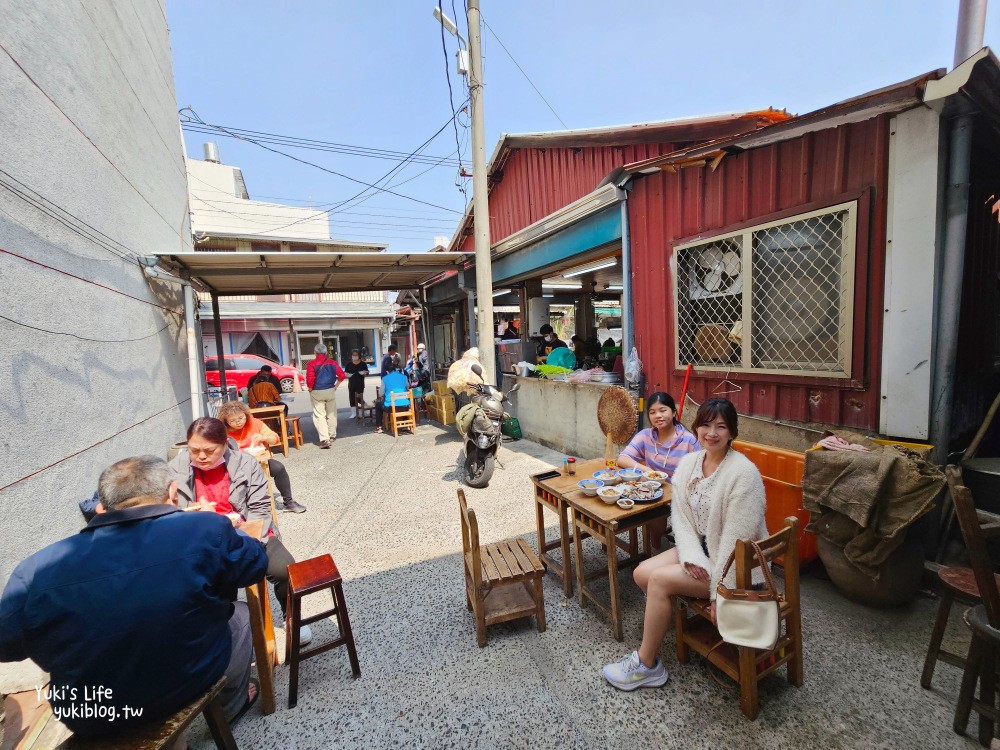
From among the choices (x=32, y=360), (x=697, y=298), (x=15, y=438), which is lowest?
(x=15, y=438)

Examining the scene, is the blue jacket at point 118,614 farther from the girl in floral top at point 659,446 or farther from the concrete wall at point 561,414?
the concrete wall at point 561,414

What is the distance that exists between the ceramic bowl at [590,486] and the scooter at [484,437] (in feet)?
7.34

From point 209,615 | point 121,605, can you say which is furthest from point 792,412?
point 121,605

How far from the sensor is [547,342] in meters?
8.18

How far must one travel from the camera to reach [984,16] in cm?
432

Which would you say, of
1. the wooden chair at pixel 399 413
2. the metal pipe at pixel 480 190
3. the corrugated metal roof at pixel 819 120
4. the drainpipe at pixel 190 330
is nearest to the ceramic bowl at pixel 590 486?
the corrugated metal roof at pixel 819 120

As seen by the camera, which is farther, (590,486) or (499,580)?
(590,486)

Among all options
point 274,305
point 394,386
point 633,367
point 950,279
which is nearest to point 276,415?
point 394,386

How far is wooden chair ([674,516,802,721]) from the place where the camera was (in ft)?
5.90

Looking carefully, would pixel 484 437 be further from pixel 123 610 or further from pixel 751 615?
pixel 123 610

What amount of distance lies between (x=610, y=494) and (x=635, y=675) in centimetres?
94

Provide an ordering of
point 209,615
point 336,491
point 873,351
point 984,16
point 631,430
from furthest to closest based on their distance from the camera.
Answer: point 336,491
point 984,16
point 631,430
point 873,351
point 209,615

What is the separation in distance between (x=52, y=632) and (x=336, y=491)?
3.99m

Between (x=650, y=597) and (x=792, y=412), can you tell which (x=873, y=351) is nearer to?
(x=792, y=412)
